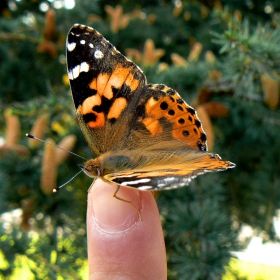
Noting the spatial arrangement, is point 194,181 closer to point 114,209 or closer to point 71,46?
point 114,209

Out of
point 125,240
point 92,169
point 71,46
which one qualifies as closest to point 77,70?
point 71,46

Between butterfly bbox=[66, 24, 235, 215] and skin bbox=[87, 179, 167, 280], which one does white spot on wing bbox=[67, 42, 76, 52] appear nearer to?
butterfly bbox=[66, 24, 235, 215]

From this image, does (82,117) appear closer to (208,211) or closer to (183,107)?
(183,107)

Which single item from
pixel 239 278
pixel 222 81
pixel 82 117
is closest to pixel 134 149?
pixel 82 117

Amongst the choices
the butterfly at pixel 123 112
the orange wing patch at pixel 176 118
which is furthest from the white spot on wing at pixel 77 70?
the orange wing patch at pixel 176 118

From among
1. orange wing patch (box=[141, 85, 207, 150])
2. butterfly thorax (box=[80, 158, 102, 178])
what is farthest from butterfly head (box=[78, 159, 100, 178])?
orange wing patch (box=[141, 85, 207, 150])

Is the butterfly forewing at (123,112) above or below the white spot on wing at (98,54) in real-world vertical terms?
below

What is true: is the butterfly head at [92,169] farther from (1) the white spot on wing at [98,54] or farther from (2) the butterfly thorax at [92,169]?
(1) the white spot on wing at [98,54]
